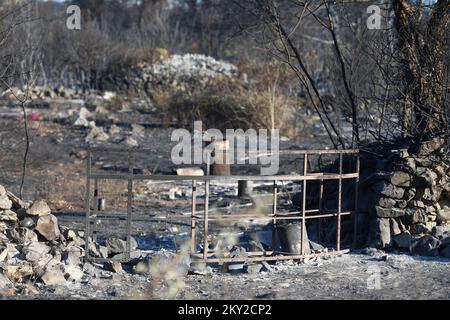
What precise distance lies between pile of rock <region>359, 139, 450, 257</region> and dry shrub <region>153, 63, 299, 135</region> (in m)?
15.0

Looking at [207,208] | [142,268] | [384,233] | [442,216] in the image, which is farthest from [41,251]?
[442,216]

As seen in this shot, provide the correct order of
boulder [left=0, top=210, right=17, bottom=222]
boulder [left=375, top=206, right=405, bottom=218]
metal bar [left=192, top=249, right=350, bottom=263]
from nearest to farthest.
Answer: metal bar [left=192, top=249, right=350, bottom=263], boulder [left=0, top=210, right=17, bottom=222], boulder [left=375, top=206, right=405, bottom=218]

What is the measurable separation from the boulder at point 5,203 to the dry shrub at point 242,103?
16688mm

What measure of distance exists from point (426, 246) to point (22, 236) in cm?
496

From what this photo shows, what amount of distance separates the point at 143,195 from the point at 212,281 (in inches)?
284


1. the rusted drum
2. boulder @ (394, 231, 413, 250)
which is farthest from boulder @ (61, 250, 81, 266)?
boulder @ (394, 231, 413, 250)

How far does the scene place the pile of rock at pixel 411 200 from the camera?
379 inches

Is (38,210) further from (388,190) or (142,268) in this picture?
(388,190)

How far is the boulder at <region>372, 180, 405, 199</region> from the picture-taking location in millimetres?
9773

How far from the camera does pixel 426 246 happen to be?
9414 mm

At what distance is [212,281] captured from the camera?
26.7 ft

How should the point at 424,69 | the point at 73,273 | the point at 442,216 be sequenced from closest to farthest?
the point at 73,273 < the point at 442,216 < the point at 424,69

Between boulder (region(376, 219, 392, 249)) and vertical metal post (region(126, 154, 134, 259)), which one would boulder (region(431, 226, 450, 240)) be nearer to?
boulder (region(376, 219, 392, 249))

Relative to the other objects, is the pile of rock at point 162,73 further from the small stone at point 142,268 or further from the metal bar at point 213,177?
the small stone at point 142,268
